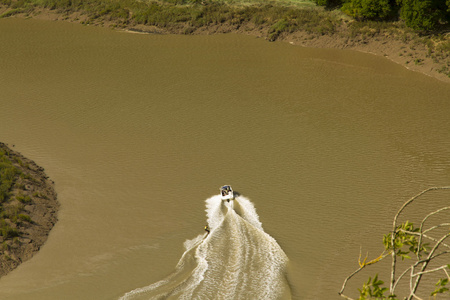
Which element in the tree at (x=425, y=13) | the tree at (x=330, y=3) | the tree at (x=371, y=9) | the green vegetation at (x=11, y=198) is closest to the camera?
the green vegetation at (x=11, y=198)

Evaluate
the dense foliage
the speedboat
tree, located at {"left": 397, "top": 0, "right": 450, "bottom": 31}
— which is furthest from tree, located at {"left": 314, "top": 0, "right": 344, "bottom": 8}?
the speedboat

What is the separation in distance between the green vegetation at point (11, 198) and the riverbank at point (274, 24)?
24.7m

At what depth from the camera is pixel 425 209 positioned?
23906 mm

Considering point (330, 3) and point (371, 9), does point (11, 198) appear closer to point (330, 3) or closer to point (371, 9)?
point (371, 9)

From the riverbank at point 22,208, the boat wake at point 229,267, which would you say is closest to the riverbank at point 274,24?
the boat wake at point 229,267

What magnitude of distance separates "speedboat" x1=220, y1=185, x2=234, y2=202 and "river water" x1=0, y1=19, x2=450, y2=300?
553 mm

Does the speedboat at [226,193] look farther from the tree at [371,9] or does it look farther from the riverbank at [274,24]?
the tree at [371,9]

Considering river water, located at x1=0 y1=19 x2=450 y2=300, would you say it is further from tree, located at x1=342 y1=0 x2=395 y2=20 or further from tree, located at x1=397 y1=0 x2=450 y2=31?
tree, located at x1=397 y1=0 x2=450 y2=31

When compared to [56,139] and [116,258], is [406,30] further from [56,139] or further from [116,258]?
[116,258]

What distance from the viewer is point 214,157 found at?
28.3 m

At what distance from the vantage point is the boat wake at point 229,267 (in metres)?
18.6

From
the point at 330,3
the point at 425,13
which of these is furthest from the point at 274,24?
the point at 425,13

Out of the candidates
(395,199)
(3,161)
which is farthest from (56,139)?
(395,199)

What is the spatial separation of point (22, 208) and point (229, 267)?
381 inches
